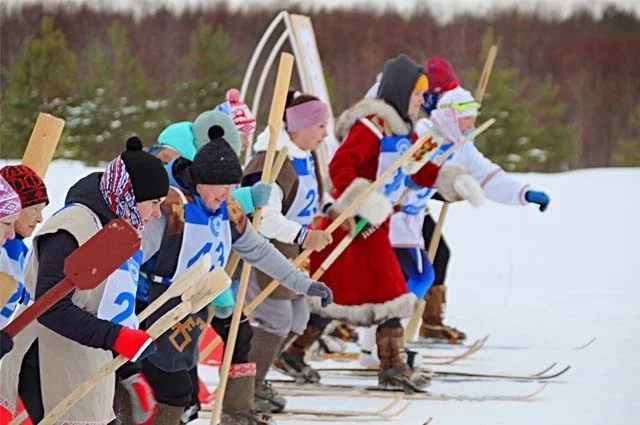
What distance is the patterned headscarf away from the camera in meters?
3.44

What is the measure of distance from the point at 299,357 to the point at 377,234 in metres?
0.65

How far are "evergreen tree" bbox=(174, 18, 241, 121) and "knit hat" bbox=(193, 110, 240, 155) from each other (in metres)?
13.9

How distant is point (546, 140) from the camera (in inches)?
787

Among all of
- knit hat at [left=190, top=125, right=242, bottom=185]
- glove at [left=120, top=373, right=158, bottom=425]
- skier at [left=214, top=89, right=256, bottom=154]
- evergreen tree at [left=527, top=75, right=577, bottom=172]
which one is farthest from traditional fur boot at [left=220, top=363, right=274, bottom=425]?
evergreen tree at [left=527, top=75, right=577, bottom=172]

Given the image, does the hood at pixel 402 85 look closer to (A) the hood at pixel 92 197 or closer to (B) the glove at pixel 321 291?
(B) the glove at pixel 321 291

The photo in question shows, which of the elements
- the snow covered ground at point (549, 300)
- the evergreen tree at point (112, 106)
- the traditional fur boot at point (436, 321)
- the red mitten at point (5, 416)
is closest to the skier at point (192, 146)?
the snow covered ground at point (549, 300)

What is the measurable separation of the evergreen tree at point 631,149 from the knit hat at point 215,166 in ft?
52.6

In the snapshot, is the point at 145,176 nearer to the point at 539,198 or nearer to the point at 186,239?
the point at 186,239

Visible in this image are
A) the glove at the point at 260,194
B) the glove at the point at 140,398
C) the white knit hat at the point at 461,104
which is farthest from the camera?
the white knit hat at the point at 461,104

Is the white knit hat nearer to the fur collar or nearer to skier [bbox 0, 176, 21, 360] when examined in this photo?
the fur collar

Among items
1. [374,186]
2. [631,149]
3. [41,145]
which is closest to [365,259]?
[374,186]

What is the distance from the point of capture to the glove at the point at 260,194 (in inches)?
191

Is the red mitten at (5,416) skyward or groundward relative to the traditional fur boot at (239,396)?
skyward

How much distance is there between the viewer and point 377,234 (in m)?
6.10
